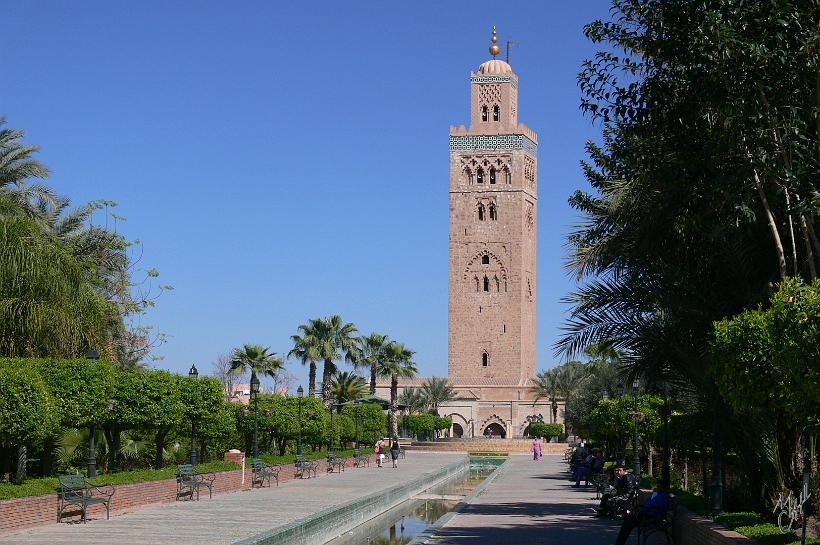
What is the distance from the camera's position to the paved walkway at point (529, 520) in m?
15.1

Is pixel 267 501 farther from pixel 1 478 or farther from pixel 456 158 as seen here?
pixel 456 158

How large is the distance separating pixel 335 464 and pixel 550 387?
1490 inches

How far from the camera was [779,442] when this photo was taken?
13109 mm

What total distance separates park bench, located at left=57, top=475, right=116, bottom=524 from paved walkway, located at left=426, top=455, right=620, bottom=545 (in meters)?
4.93

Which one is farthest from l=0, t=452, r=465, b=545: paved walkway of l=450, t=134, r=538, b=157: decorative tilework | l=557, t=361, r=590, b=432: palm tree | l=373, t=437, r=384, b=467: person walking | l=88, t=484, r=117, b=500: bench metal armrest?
l=450, t=134, r=538, b=157: decorative tilework

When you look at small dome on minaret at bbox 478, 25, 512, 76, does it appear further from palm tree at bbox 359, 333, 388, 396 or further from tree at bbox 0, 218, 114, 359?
tree at bbox 0, 218, 114, 359

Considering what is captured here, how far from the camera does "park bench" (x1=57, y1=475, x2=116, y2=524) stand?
53.1ft

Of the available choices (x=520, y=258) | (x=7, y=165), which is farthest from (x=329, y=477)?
(x=520, y=258)

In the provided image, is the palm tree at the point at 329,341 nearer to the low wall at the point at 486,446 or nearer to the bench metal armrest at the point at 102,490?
the low wall at the point at 486,446

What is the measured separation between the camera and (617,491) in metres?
18.4

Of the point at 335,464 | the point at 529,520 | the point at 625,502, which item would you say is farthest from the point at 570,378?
the point at 625,502

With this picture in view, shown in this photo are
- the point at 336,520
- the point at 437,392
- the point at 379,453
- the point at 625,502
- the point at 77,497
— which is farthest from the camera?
the point at 437,392

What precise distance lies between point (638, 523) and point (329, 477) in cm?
1911

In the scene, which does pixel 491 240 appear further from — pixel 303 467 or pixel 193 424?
pixel 193 424
